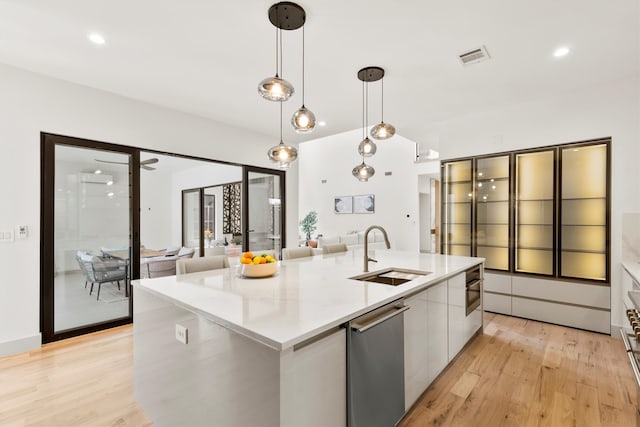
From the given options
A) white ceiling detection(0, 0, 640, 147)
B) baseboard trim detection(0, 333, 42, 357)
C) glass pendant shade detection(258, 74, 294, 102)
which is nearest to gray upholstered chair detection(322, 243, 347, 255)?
white ceiling detection(0, 0, 640, 147)

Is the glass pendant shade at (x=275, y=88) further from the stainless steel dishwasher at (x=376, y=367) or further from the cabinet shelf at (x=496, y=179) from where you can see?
the cabinet shelf at (x=496, y=179)

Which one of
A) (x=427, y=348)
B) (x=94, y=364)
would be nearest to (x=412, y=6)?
(x=427, y=348)

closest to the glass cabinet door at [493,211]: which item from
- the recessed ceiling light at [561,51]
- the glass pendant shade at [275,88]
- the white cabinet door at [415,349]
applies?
the recessed ceiling light at [561,51]

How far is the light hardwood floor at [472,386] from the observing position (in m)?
1.95

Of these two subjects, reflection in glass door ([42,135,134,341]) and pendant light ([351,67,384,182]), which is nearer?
pendant light ([351,67,384,182])

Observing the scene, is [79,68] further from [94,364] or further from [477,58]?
[477,58]

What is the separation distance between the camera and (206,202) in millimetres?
9141

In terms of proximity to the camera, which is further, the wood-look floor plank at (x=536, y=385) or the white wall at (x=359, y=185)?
the white wall at (x=359, y=185)

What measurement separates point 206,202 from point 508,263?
7.87 m

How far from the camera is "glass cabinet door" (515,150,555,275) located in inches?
148

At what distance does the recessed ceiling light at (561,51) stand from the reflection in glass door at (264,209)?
410 cm

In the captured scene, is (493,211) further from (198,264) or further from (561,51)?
(198,264)

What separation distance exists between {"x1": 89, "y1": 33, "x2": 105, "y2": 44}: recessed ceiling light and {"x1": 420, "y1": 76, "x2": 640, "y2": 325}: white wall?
4.39 metres

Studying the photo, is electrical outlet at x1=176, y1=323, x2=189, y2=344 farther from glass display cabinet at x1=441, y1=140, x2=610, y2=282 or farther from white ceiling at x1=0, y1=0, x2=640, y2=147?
glass display cabinet at x1=441, y1=140, x2=610, y2=282
